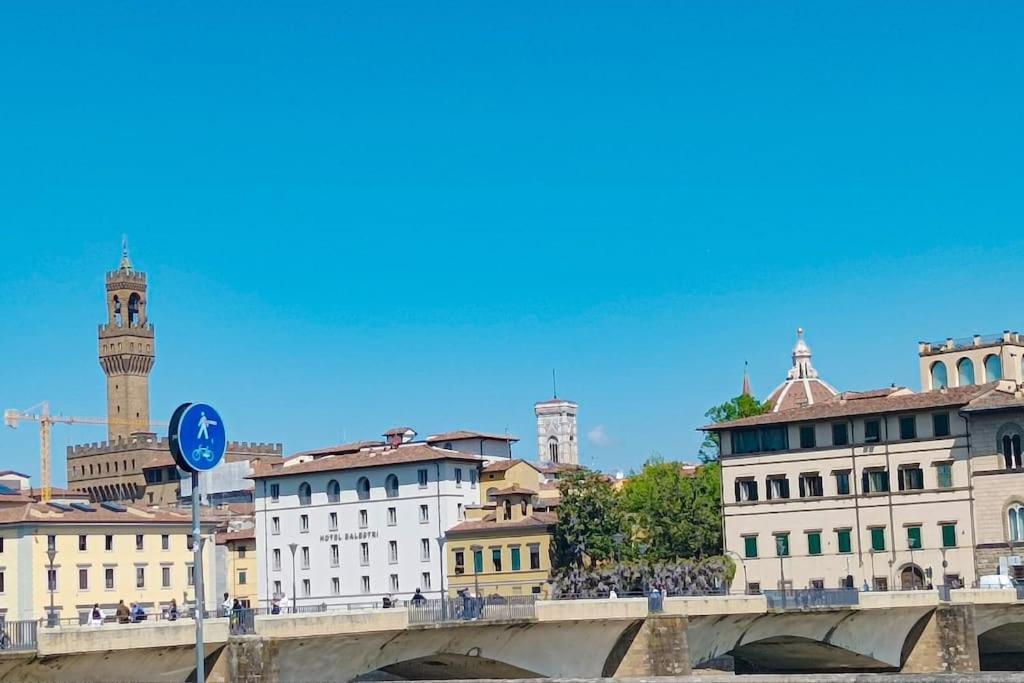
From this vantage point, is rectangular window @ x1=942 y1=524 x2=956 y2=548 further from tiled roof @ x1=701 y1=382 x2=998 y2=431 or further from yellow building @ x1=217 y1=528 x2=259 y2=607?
yellow building @ x1=217 y1=528 x2=259 y2=607

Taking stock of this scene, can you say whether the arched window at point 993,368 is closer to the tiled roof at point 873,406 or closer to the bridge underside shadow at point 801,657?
the tiled roof at point 873,406

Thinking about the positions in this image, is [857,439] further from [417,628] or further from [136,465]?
[136,465]

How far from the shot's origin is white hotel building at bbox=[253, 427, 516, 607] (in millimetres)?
95938

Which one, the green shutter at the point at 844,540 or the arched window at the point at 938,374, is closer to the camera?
the green shutter at the point at 844,540

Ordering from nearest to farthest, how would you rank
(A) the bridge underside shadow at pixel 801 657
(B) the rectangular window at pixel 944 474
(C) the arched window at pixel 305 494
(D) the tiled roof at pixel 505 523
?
(A) the bridge underside shadow at pixel 801 657, (B) the rectangular window at pixel 944 474, (D) the tiled roof at pixel 505 523, (C) the arched window at pixel 305 494

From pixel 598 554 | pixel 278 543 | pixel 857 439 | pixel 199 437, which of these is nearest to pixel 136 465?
pixel 278 543

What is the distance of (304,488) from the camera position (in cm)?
10112

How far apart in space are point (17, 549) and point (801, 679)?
78.8 meters

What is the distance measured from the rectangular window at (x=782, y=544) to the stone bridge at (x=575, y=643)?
542 inches

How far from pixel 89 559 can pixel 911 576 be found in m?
45.5

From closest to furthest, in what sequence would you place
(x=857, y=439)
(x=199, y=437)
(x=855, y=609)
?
(x=199, y=437)
(x=855, y=609)
(x=857, y=439)

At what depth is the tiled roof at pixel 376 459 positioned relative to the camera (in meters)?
96.7

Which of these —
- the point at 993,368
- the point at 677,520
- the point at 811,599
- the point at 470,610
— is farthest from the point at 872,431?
the point at 470,610

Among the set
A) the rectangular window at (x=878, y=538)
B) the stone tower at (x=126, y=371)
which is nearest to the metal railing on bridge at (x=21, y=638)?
the rectangular window at (x=878, y=538)
